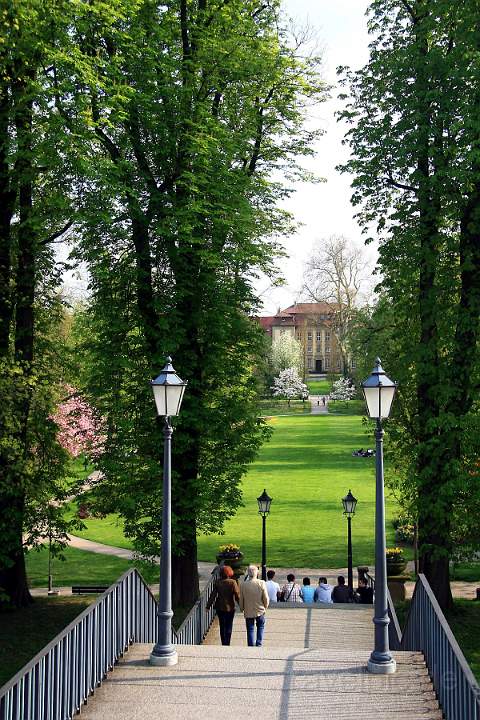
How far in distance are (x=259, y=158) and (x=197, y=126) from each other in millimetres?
5619

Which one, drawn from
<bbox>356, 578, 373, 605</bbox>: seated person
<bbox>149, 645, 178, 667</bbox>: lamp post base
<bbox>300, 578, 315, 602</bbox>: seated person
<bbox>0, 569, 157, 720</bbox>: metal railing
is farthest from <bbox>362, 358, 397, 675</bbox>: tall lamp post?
<bbox>356, 578, 373, 605</bbox>: seated person

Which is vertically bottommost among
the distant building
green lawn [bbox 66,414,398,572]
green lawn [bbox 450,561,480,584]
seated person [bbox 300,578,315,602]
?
green lawn [bbox 450,561,480,584]

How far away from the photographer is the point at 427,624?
10719mm

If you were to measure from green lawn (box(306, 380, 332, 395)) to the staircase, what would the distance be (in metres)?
132

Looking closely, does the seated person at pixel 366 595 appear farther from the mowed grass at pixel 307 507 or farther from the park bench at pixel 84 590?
the park bench at pixel 84 590

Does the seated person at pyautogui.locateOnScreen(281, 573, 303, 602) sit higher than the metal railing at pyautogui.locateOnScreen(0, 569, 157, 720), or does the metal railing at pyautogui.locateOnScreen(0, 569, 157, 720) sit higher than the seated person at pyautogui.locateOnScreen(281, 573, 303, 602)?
the metal railing at pyautogui.locateOnScreen(0, 569, 157, 720)

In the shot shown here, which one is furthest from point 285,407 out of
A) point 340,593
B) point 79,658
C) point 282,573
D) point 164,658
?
point 79,658

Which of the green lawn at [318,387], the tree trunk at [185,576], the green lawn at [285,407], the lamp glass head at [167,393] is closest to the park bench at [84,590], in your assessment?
the tree trunk at [185,576]

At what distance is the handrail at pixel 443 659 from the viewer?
738cm

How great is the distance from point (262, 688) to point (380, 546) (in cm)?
247

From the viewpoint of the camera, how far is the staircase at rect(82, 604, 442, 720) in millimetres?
8742

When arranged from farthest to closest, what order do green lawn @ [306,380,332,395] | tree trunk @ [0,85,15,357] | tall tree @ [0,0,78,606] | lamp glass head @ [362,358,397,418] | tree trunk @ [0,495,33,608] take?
green lawn @ [306,380,332,395] < tree trunk @ [0,85,15,357] < tree trunk @ [0,495,33,608] < tall tree @ [0,0,78,606] < lamp glass head @ [362,358,397,418]

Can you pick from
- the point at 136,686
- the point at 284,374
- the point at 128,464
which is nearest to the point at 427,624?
the point at 136,686

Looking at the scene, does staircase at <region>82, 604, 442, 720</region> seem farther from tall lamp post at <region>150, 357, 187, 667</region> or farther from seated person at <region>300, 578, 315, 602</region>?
seated person at <region>300, 578, 315, 602</region>
